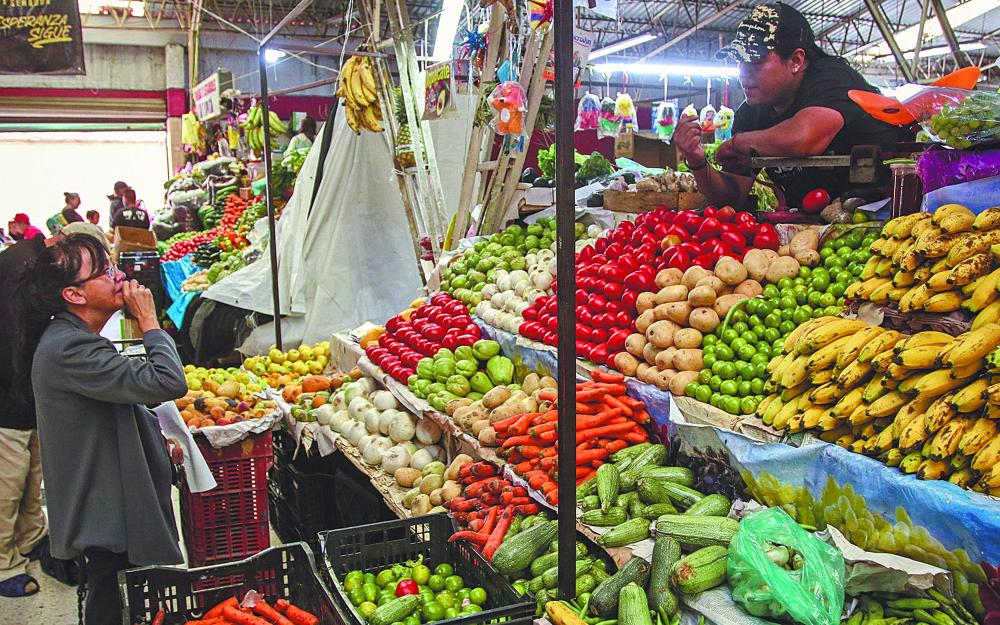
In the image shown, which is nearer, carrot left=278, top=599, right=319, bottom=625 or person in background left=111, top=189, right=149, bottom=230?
carrot left=278, top=599, right=319, bottom=625

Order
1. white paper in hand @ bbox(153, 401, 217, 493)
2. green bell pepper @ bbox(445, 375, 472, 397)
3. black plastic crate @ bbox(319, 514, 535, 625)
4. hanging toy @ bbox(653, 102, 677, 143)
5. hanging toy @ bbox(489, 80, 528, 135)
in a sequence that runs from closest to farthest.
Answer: black plastic crate @ bbox(319, 514, 535, 625) < white paper in hand @ bbox(153, 401, 217, 493) < green bell pepper @ bbox(445, 375, 472, 397) < hanging toy @ bbox(489, 80, 528, 135) < hanging toy @ bbox(653, 102, 677, 143)

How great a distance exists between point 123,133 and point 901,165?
2628 cm

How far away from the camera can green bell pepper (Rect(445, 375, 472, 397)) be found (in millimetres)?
4277

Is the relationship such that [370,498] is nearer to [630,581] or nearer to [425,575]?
[425,575]

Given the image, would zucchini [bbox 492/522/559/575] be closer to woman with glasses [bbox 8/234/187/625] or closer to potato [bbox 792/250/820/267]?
woman with glasses [bbox 8/234/187/625]

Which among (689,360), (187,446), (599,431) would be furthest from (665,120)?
(187,446)

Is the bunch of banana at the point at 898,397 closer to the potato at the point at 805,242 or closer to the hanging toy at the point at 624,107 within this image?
the potato at the point at 805,242

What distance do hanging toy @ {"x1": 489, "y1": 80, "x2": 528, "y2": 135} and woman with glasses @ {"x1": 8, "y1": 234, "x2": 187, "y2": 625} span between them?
2.86m

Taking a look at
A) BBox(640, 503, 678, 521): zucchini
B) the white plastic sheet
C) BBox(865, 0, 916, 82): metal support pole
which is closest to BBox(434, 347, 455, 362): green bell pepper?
BBox(640, 503, 678, 521): zucchini

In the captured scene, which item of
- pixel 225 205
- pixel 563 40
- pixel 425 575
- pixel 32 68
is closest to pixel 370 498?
pixel 425 575

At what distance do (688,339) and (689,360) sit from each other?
13 cm

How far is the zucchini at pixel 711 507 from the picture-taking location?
8.69 ft

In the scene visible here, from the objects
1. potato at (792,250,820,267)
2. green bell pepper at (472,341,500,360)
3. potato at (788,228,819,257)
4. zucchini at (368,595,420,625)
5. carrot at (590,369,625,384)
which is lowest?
zucchini at (368,595,420,625)

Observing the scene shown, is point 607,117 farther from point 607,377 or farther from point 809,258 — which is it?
point 607,377
